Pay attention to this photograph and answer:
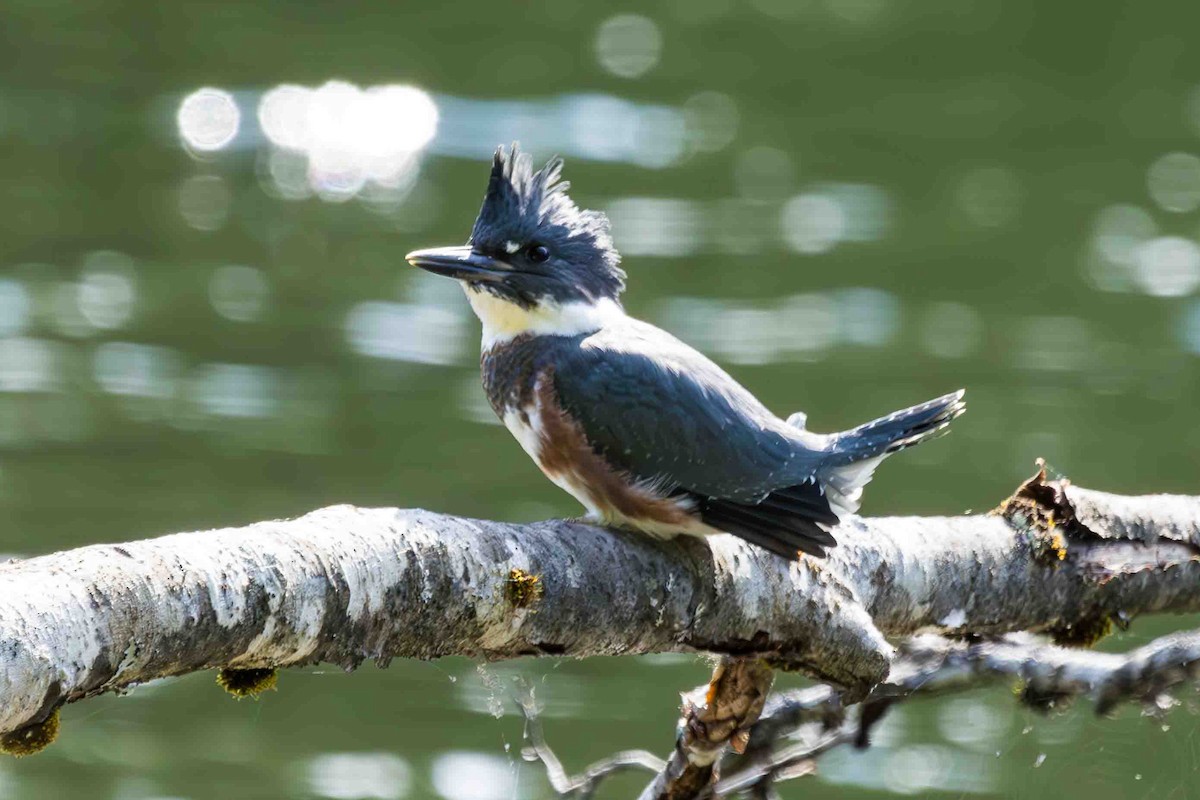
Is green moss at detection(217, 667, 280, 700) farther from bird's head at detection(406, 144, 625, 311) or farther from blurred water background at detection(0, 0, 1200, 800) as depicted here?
blurred water background at detection(0, 0, 1200, 800)

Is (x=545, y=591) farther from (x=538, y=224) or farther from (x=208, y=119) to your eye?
(x=208, y=119)

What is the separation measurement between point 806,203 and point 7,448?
4.30 metres

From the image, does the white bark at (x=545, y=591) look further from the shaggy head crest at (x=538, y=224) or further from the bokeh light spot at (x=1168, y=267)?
the bokeh light spot at (x=1168, y=267)

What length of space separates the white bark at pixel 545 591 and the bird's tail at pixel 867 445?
0.30 feet

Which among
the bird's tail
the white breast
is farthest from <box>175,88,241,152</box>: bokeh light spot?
the bird's tail

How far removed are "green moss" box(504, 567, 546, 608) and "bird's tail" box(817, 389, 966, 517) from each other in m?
0.91

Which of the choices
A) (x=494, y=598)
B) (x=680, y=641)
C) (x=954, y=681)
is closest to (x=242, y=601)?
(x=494, y=598)

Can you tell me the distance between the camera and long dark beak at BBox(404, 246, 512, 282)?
396cm

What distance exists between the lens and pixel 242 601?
98.3 inches

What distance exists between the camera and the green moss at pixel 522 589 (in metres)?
2.88

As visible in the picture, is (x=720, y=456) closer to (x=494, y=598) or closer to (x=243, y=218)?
(x=494, y=598)

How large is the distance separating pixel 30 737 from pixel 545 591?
Result: 2.95 ft

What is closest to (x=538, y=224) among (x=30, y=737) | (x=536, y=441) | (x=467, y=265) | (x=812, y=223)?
(x=467, y=265)

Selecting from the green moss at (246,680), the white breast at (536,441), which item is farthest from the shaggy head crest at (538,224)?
the green moss at (246,680)
